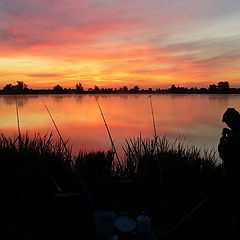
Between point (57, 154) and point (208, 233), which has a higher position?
point (57, 154)

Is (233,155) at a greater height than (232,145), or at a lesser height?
lesser

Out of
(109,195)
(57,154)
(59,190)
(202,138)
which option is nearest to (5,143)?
(57,154)

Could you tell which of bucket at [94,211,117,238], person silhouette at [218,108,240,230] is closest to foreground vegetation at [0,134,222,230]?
bucket at [94,211,117,238]

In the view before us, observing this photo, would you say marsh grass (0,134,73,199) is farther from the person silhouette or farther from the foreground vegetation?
the person silhouette

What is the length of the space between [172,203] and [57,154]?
2.59 meters

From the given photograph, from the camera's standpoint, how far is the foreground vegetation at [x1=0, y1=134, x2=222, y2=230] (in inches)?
216

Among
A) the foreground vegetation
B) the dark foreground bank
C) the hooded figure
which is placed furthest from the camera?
the foreground vegetation

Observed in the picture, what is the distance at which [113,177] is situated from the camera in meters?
6.42

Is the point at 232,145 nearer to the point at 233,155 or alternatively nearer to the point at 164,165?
the point at 233,155

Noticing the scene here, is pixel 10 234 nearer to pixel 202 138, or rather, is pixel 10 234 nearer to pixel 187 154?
pixel 187 154

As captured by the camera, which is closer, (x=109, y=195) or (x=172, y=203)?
(x=172, y=203)

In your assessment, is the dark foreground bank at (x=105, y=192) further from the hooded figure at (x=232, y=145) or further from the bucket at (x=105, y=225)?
the hooded figure at (x=232, y=145)

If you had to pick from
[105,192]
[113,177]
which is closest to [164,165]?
A: [113,177]

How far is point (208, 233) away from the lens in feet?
14.3
